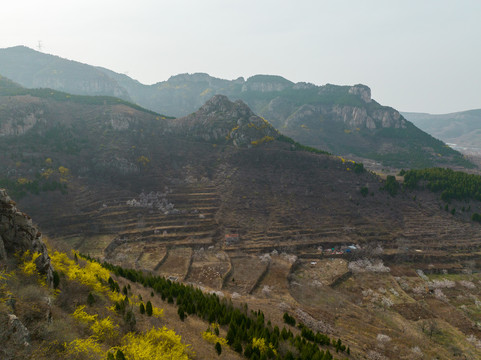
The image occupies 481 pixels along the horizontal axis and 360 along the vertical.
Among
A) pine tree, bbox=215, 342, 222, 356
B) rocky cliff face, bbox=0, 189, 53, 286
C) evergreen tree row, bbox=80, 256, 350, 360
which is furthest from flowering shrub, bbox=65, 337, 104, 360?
evergreen tree row, bbox=80, 256, 350, 360

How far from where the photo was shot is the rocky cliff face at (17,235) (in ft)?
66.5

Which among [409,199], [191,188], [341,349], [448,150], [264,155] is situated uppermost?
[448,150]

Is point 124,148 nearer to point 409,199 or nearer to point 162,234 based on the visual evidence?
point 162,234

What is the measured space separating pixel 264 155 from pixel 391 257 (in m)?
63.3

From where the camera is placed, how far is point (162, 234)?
67750mm

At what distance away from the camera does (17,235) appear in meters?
20.8

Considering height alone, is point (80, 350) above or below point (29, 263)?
below

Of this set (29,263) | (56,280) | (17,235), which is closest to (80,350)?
(29,263)

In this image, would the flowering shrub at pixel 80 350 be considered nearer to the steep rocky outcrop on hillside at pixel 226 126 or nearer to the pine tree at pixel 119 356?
the pine tree at pixel 119 356

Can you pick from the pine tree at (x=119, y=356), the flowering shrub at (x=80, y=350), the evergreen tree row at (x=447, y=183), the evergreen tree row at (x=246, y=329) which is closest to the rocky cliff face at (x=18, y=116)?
the evergreen tree row at (x=246, y=329)

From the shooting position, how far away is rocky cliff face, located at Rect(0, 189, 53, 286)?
20266 mm

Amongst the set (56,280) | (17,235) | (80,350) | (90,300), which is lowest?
(90,300)

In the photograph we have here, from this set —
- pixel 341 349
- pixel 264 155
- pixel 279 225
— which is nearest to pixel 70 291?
pixel 341 349

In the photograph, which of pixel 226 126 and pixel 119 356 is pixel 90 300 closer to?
pixel 119 356
